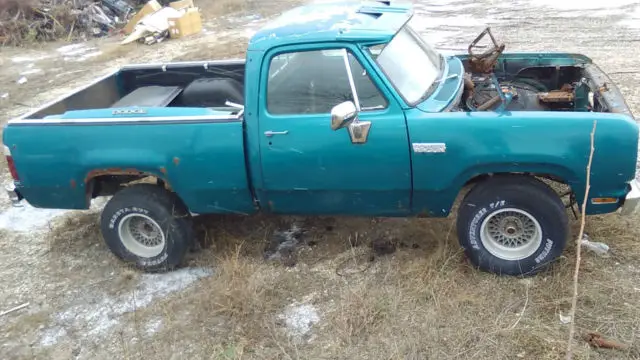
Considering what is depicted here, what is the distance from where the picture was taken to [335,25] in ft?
13.3

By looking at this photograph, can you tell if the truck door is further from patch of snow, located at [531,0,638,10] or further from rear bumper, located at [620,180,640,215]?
patch of snow, located at [531,0,638,10]

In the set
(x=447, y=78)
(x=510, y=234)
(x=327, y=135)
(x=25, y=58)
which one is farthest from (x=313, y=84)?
(x=25, y=58)

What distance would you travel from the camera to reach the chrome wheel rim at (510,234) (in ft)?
13.1

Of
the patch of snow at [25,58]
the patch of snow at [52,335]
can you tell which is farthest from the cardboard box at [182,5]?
the patch of snow at [52,335]

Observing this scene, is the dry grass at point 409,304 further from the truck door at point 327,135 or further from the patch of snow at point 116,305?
the truck door at point 327,135

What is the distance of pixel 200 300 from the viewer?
13.7 ft

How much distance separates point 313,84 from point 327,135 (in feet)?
1.34

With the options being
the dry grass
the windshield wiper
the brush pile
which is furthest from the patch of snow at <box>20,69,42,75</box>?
the windshield wiper

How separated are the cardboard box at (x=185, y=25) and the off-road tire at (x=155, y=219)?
9.91 m

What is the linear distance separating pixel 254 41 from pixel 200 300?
6.33ft

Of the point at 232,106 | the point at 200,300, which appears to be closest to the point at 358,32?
the point at 232,106

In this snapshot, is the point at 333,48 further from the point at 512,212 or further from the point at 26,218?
the point at 26,218

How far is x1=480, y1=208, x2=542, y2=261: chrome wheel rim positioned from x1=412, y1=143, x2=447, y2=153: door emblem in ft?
2.02

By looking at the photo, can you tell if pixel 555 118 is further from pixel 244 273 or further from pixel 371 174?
pixel 244 273
